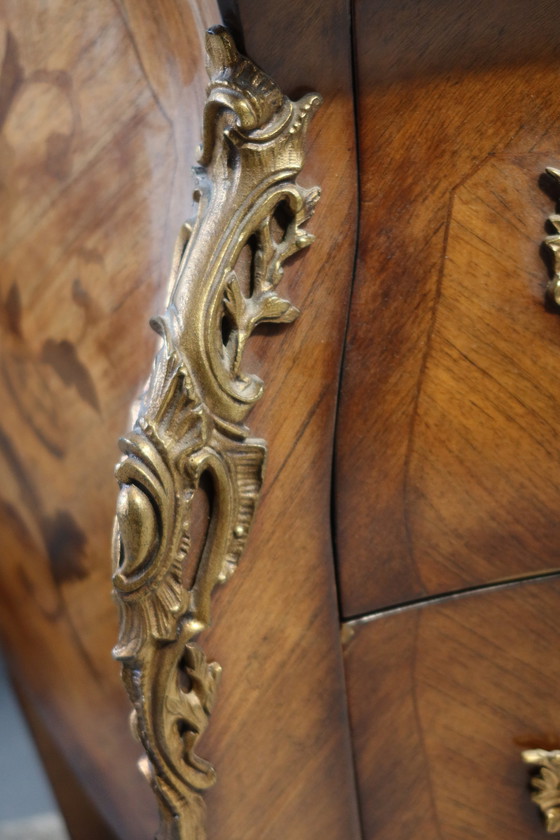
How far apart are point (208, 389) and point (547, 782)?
25cm

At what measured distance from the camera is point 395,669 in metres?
0.47

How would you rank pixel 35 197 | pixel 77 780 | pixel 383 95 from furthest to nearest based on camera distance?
pixel 77 780 < pixel 35 197 < pixel 383 95

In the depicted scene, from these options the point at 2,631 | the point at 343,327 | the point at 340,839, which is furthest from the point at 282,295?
the point at 2,631

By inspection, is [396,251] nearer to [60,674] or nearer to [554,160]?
[554,160]

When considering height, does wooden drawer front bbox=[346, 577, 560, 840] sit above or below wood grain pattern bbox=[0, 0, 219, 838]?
below

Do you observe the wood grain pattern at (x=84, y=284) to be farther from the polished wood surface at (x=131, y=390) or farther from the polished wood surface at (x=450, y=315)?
the polished wood surface at (x=450, y=315)

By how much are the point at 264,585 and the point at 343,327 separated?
12 centimetres

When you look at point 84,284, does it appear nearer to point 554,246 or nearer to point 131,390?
point 131,390

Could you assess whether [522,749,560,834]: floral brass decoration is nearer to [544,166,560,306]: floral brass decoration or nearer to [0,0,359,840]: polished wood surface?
[0,0,359,840]: polished wood surface

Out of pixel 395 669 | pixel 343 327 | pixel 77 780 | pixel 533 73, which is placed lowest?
pixel 77 780

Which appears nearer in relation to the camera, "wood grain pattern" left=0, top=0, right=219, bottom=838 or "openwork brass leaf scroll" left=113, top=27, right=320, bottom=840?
"openwork brass leaf scroll" left=113, top=27, right=320, bottom=840

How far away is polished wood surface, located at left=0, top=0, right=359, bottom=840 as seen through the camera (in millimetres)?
418

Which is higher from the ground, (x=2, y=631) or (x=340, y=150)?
(x=340, y=150)

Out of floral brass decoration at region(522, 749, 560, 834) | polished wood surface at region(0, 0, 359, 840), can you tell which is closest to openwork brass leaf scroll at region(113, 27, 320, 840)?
polished wood surface at region(0, 0, 359, 840)
